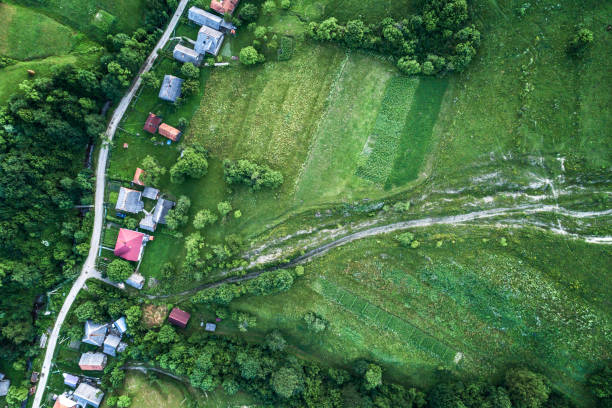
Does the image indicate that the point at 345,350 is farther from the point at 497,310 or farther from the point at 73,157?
the point at 73,157

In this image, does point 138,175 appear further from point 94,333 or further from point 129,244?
point 94,333

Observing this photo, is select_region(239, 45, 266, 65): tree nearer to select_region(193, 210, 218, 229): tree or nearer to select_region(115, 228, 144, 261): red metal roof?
select_region(193, 210, 218, 229): tree

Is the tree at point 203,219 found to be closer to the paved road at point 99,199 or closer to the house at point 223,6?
the paved road at point 99,199

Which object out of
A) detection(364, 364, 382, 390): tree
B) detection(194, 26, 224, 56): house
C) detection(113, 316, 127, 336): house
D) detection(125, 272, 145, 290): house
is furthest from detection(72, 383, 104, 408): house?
detection(194, 26, 224, 56): house

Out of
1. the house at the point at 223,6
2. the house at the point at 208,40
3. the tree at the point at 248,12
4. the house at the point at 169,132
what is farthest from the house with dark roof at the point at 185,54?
the house at the point at 169,132

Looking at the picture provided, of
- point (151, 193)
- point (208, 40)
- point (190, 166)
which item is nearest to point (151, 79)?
point (208, 40)
